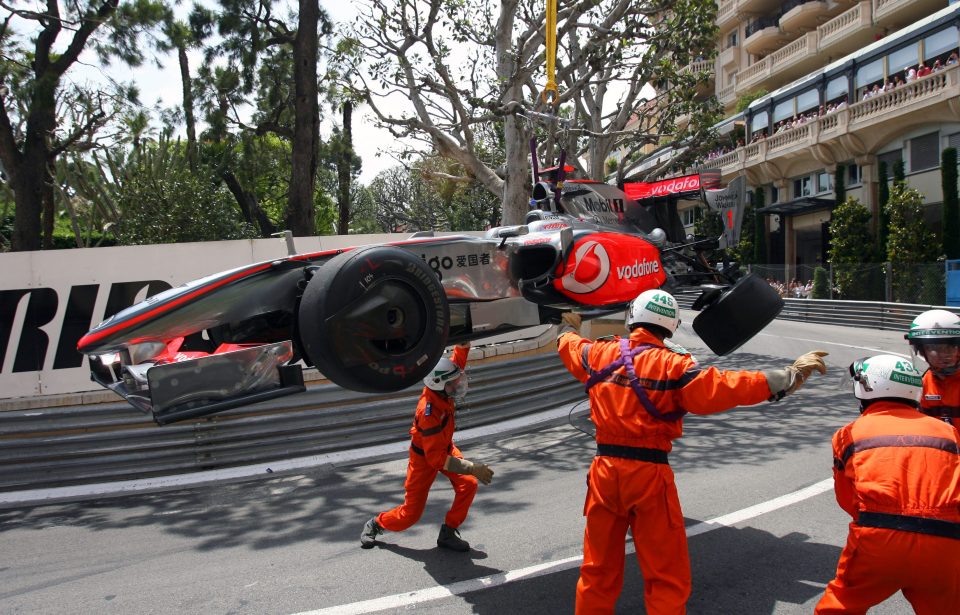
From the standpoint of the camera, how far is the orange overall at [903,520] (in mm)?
2756

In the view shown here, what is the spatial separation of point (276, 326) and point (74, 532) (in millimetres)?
3596

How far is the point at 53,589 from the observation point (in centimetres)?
459

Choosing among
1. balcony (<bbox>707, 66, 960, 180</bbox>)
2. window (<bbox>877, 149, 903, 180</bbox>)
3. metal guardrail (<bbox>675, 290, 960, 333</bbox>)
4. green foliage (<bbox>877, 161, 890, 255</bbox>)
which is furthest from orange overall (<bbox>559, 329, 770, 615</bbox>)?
window (<bbox>877, 149, 903, 180</bbox>)

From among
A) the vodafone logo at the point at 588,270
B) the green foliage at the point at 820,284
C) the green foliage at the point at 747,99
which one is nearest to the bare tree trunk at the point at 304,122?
the vodafone logo at the point at 588,270

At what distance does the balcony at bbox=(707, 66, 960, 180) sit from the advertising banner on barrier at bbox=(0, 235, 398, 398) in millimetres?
22131

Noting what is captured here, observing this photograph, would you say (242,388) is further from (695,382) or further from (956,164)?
(956,164)

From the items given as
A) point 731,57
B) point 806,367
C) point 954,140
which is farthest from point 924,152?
point 806,367

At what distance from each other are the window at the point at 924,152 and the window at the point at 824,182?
443cm

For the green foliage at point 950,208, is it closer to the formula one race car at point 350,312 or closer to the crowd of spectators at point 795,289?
the crowd of spectators at point 795,289

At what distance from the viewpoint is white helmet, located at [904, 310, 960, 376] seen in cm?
386

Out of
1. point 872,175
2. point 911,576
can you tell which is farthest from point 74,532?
point 872,175

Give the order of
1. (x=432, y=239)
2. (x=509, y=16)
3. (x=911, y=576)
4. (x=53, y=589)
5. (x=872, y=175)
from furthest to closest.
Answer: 1. (x=872, y=175)
2. (x=509, y=16)
3. (x=53, y=589)
4. (x=432, y=239)
5. (x=911, y=576)

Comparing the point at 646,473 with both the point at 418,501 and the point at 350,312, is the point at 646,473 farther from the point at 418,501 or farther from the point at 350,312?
the point at 418,501

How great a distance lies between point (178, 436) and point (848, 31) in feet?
107
